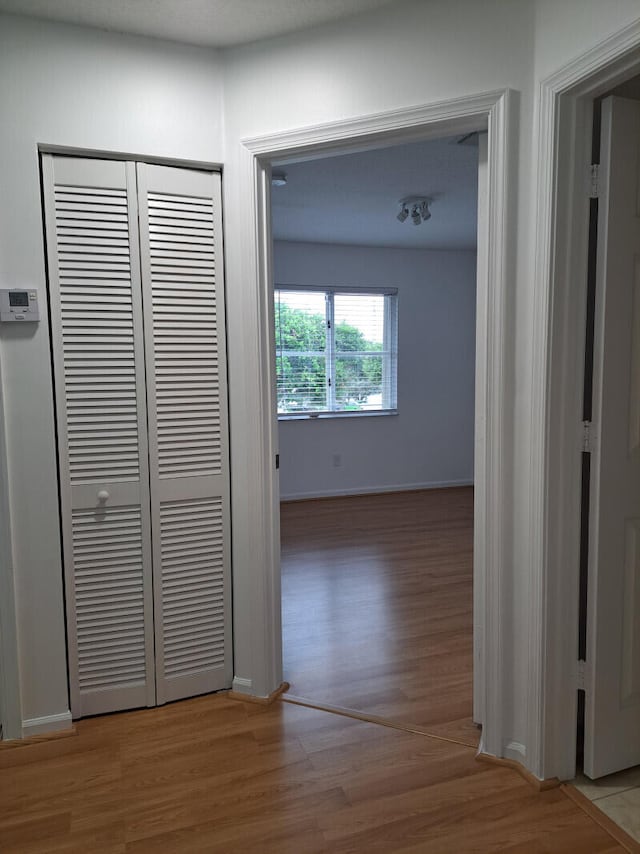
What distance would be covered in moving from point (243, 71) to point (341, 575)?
2875mm

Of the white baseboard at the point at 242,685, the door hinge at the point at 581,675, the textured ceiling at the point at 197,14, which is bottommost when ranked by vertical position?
the white baseboard at the point at 242,685

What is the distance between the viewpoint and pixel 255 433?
236cm

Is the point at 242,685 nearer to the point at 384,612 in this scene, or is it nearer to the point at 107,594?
the point at 107,594

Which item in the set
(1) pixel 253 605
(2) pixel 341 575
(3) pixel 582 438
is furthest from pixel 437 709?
(2) pixel 341 575

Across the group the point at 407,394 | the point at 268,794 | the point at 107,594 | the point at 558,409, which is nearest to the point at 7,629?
the point at 107,594

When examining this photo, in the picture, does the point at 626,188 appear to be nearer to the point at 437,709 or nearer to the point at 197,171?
the point at 197,171

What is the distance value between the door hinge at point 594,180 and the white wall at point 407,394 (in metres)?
4.29

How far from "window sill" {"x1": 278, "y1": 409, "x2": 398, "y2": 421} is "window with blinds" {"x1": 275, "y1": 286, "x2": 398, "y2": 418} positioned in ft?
0.05

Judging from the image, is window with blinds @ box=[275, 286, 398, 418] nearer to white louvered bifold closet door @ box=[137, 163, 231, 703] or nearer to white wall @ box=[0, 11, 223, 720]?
white louvered bifold closet door @ box=[137, 163, 231, 703]

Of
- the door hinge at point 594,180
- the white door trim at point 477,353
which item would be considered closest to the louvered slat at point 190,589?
the white door trim at point 477,353

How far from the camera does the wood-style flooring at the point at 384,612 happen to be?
2.48 meters

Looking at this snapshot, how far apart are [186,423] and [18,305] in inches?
28.2

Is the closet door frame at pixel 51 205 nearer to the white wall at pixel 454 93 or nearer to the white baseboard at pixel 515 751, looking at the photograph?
the white wall at pixel 454 93

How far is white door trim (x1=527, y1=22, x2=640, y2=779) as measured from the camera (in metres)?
1.77
